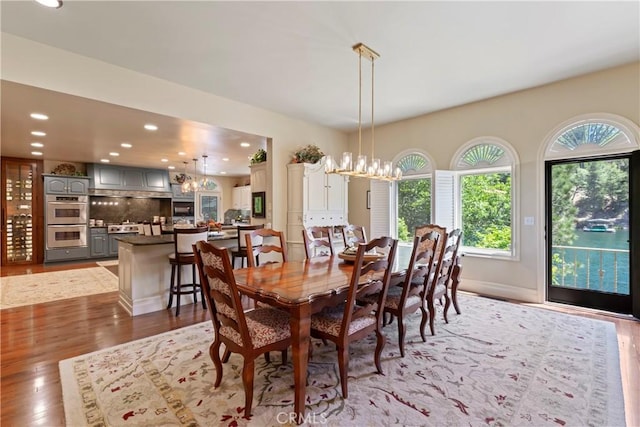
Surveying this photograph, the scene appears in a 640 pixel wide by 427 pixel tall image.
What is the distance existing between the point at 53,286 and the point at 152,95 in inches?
157

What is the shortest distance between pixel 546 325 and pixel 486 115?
3.08m

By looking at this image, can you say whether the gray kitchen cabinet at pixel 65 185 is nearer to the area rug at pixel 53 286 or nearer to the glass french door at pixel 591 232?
the area rug at pixel 53 286

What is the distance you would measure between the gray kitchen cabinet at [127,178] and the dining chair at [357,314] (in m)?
8.17

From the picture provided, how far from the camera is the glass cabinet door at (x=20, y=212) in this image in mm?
6984

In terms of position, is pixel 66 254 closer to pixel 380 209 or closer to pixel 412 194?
pixel 380 209

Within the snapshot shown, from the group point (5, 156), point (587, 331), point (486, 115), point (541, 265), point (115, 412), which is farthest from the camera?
point (5, 156)

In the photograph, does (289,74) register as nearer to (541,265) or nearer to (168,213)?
(541,265)

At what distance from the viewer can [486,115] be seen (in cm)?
465

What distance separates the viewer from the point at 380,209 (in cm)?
588

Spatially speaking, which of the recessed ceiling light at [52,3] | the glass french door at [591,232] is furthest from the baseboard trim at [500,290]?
the recessed ceiling light at [52,3]

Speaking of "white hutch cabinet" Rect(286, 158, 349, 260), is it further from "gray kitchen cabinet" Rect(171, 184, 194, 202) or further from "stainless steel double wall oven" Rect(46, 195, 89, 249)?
"stainless steel double wall oven" Rect(46, 195, 89, 249)

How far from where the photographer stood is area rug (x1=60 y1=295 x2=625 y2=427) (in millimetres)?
1865

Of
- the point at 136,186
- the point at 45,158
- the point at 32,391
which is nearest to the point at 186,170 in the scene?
the point at 136,186

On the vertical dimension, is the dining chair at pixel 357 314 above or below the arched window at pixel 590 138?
below
